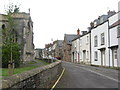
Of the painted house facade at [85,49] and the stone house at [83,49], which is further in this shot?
the stone house at [83,49]

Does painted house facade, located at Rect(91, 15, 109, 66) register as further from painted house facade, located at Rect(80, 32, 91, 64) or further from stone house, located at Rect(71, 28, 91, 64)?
stone house, located at Rect(71, 28, 91, 64)

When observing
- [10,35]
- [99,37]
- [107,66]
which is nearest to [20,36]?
[10,35]

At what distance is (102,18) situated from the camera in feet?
120

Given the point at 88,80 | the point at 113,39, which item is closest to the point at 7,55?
the point at 113,39

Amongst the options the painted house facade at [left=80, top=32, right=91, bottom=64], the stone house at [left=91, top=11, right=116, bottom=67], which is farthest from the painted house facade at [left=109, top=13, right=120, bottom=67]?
the painted house facade at [left=80, top=32, right=91, bottom=64]

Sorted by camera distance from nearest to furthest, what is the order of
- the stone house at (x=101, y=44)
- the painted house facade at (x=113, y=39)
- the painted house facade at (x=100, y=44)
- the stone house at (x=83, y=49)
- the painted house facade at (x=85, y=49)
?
the painted house facade at (x=113, y=39)
the stone house at (x=101, y=44)
the painted house facade at (x=100, y=44)
the painted house facade at (x=85, y=49)
the stone house at (x=83, y=49)

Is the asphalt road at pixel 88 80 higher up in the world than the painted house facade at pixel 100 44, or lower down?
lower down

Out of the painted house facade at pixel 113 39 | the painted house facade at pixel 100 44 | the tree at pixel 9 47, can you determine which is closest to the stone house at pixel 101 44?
the painted house facade at pixel 100 44

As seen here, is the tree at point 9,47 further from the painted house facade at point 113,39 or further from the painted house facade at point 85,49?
the painted house facade at point 85,49

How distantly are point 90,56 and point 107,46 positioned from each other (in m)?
10.3

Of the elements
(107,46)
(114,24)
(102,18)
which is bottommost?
(107,46)

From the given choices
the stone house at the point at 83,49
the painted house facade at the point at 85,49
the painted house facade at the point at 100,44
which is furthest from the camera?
the stone house at the point at 83,49

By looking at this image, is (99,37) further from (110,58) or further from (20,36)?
(20,36)

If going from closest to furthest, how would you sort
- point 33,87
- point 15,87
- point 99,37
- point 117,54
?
point 15,87, point 33,87, point 117,54, point 99,37
